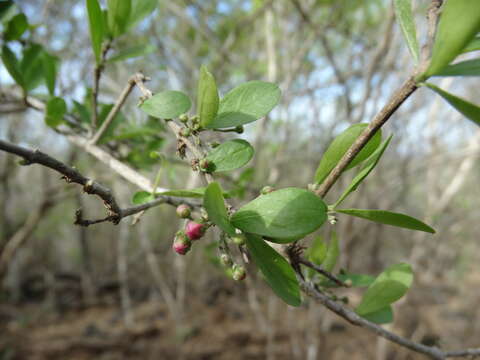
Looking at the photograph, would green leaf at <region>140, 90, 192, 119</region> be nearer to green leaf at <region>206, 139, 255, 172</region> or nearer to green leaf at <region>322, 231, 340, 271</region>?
green leaf at <region>206, 139, 255, 172</region>

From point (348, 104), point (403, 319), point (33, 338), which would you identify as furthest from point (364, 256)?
point (33, 338)

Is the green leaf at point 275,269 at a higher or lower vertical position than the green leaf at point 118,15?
lower

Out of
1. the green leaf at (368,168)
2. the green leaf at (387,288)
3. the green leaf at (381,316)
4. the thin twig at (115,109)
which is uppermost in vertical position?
the thin twig at (115,109)

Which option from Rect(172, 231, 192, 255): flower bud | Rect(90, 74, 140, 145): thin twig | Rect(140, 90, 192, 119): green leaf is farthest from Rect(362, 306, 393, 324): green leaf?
Rect(90, 74, 140, 145): thin twig

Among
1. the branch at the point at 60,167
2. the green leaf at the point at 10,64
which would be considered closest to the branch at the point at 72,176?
the branch at the point at 60,167

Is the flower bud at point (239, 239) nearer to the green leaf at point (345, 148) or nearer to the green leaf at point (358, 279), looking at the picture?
the green leaf at point (345, 148)

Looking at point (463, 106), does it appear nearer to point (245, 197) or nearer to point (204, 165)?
point (204, 165)

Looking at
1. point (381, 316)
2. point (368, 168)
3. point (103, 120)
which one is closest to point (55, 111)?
point (103, 120)
